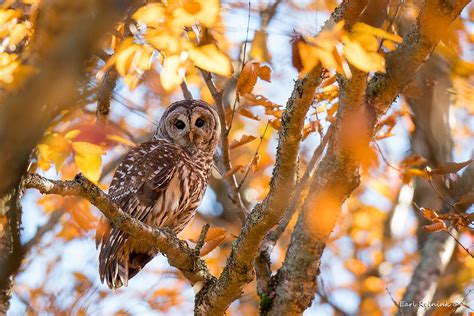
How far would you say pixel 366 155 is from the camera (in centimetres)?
405

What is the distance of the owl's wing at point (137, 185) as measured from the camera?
5.27 m

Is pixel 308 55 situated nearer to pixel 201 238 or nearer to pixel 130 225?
pixel 130 225

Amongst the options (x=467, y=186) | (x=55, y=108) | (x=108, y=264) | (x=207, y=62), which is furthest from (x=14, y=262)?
(x=467, y=186)

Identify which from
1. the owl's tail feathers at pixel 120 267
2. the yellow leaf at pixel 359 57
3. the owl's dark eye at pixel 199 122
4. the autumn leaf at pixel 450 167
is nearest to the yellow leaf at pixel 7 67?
the yellow leaf at pixel 359 57

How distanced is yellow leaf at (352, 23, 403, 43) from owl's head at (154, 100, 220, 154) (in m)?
3.65

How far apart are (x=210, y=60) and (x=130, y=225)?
4.38 ft

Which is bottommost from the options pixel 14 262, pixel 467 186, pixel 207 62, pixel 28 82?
pixel 14 262

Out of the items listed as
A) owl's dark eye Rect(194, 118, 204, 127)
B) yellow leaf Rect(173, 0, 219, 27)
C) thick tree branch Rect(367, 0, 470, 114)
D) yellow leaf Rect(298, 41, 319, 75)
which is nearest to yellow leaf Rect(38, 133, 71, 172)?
yellow leaf Rect(173, 0, 219, 27)

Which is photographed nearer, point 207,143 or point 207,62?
point 207,62

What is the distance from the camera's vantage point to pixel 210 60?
2.98 metres

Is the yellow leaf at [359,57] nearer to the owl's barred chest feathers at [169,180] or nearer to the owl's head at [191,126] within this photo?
the owl's barred chest feathers at [169,180]

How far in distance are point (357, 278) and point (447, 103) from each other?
3.78 metres

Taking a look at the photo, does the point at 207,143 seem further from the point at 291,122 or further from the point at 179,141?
the point at 291,122

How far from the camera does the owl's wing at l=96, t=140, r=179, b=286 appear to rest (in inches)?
207
